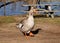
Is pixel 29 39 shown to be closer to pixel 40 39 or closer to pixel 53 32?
pixel 40 39

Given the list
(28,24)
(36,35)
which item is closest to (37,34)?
(36,35)

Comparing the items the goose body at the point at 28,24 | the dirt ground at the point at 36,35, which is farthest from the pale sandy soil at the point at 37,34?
the goose body at the point at 28,24

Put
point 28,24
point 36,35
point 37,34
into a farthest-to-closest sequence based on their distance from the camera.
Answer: point 37,34 → point 36,35 → point 28,24

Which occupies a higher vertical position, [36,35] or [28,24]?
[28,24]

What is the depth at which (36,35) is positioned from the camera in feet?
29.8

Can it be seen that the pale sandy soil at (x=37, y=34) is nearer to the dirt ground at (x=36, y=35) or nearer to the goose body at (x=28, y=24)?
the dirt ground at (x=36, y=35)

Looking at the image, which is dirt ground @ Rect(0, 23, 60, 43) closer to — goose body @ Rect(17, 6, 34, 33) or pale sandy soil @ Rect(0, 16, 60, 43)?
pale sandy soil @ Rect(0, 16, 60, 43)

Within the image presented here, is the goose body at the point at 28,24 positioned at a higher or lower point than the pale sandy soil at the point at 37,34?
higher

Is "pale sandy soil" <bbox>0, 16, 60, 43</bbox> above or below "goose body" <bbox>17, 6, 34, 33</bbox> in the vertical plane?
below

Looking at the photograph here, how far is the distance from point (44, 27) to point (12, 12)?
649 cm

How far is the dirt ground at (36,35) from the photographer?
26.5 ft

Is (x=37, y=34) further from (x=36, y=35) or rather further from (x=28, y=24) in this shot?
(x=28, y=24)

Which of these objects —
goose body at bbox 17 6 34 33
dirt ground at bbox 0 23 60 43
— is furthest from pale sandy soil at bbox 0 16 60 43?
goose body at bbox 17 6 34 33

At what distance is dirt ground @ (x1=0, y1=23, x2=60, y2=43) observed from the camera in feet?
26.5
